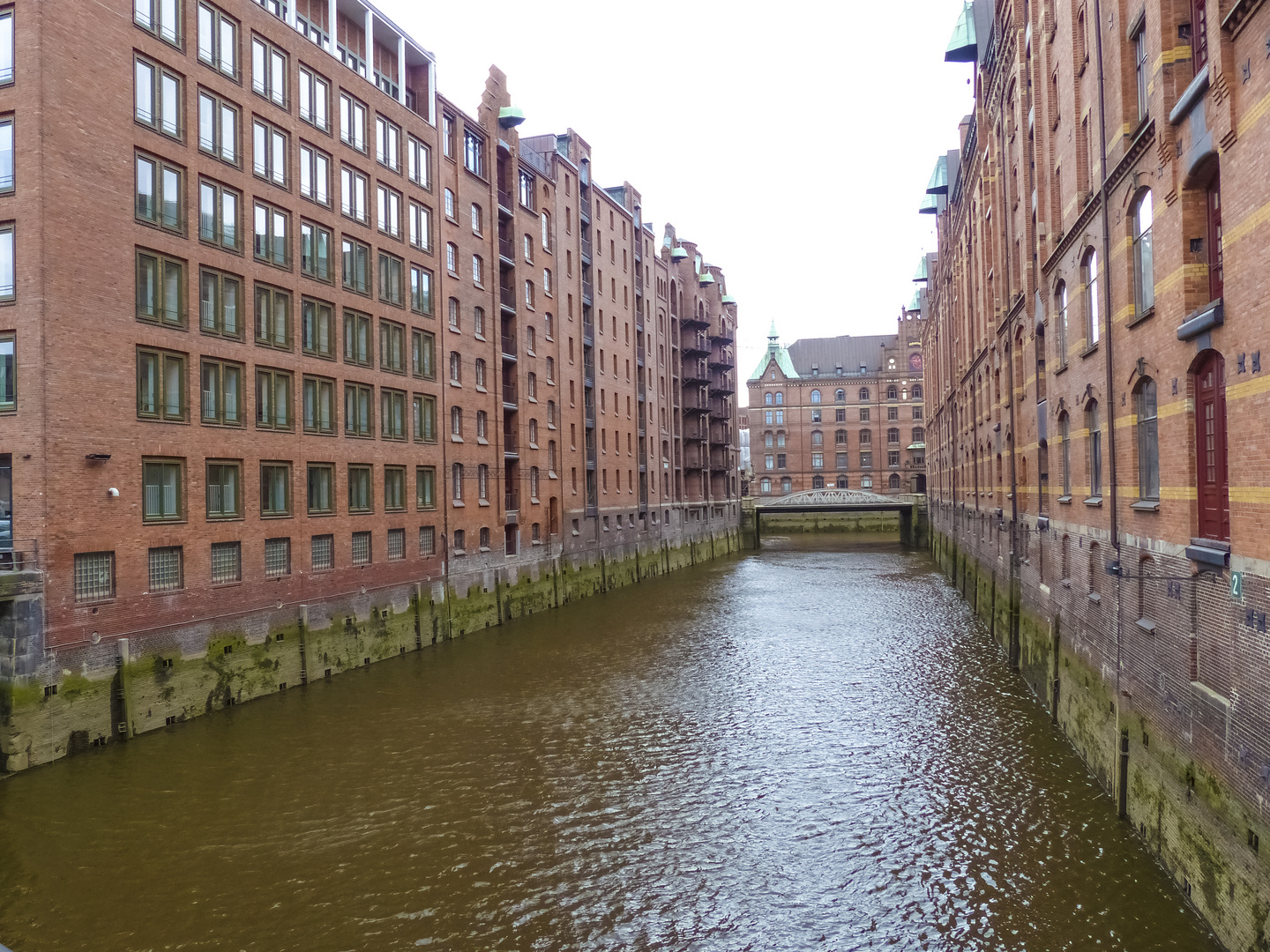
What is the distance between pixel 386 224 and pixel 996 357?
73.6 feet

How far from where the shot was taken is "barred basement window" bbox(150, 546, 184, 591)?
2161cm

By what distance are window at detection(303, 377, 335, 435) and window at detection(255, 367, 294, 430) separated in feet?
2.42

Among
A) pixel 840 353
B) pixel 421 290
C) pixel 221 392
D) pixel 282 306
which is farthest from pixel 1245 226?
pixel 840 353

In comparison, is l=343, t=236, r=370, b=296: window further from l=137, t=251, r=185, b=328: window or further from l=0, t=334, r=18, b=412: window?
l=0, t=334, r=18, b=412: window

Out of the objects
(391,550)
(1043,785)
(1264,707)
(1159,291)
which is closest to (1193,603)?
(1264,707)

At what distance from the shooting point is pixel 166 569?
865 inches

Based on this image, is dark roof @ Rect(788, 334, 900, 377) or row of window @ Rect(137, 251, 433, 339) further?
dark roof @ Rect(788, 334, 900, 377)

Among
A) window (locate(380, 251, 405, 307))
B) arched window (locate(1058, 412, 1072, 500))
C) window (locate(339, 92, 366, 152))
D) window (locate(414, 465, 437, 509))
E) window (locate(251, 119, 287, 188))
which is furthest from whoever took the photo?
window (locate(414, 465, 437, 509))

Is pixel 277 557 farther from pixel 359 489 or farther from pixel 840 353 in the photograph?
Answer: pixel 840 353

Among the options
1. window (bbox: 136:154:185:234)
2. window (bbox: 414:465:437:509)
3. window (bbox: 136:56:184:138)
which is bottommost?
window (bbox: 414:465:437:509)

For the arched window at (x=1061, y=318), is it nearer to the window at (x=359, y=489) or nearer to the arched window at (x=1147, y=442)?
the arched window at (x=1147, y=442)

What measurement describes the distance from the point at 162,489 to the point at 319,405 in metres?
6.81

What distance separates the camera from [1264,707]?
9266 millimetres

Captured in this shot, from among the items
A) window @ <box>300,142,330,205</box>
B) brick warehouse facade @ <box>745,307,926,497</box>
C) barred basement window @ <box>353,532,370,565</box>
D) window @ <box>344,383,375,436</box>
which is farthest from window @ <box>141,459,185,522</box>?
brick warehouse facade @ <box>745,307,926,497</box>
